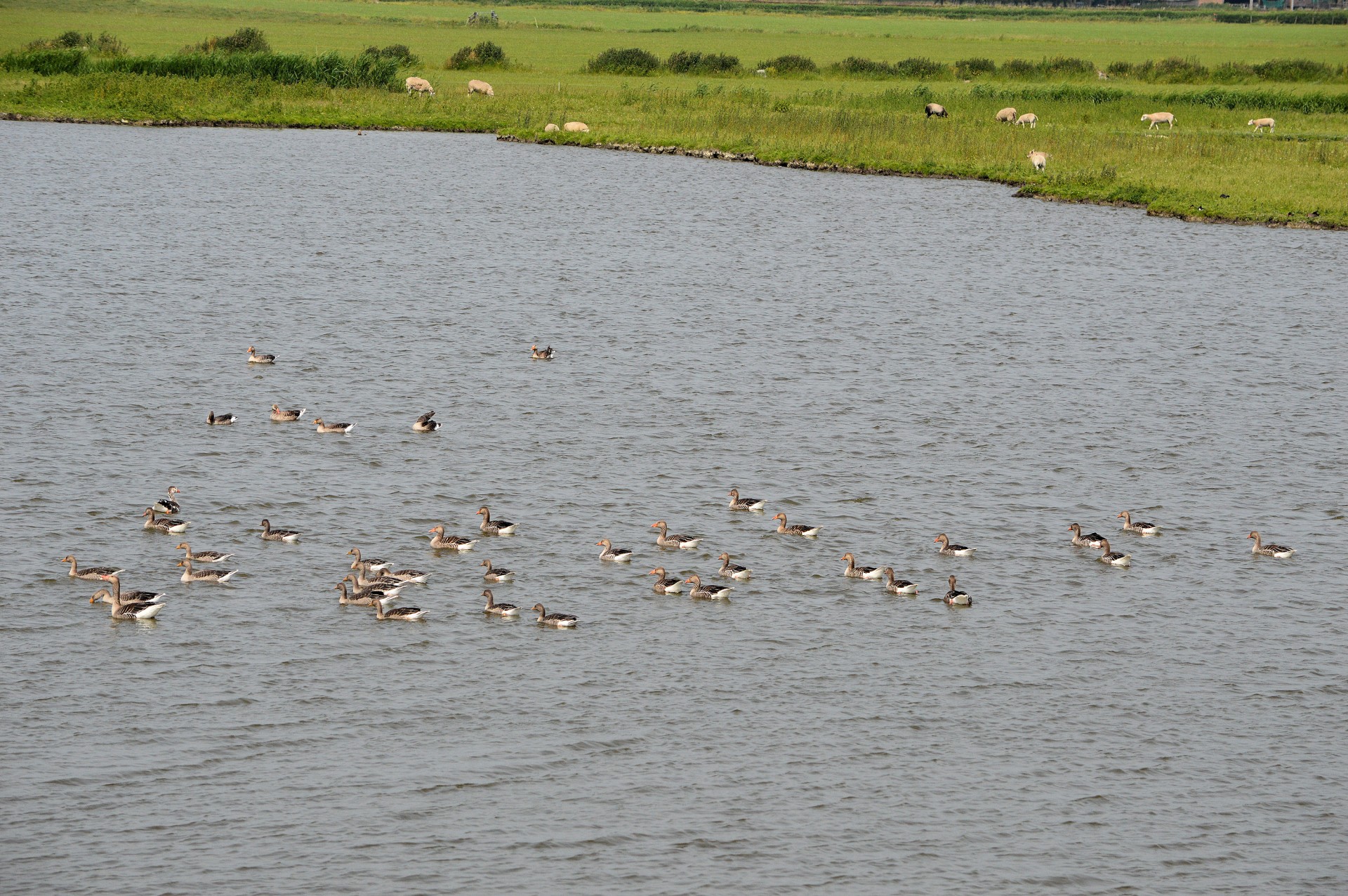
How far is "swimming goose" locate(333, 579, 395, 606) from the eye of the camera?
21078 mm

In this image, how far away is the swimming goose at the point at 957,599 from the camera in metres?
21.8

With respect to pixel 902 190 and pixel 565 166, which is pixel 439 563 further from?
pixel 565 166

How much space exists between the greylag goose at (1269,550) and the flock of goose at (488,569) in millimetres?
11

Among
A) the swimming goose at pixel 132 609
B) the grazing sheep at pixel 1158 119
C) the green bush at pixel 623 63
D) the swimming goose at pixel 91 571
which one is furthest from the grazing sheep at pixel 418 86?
the swimming goose at pixel 132 609

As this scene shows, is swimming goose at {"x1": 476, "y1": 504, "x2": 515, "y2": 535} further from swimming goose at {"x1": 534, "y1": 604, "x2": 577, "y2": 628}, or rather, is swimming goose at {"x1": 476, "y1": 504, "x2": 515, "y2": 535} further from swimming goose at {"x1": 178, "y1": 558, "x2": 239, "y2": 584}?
swimming goose at {"x1": 178, "y1": 558, "x2": 239, "y2": 584}

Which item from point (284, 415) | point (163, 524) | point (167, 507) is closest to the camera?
point (163, 524)

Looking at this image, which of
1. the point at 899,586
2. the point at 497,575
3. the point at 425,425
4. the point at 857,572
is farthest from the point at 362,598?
the point at 425,425

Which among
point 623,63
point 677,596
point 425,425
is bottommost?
point 677,596

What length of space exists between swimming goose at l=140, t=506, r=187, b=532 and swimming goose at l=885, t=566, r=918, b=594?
10608 mm

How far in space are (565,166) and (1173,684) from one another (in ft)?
179

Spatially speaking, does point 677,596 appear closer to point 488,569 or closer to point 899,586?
point 488,569

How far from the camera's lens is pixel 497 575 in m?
22.4

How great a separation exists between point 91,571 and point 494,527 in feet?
19.1

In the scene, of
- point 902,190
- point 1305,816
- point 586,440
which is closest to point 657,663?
point 1305,816
